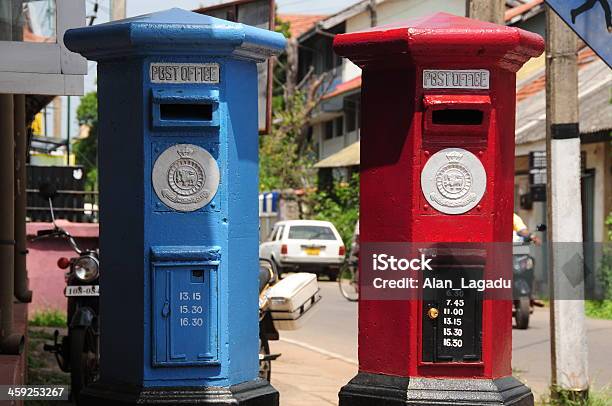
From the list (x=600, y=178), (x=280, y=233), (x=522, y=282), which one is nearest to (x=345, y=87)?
(x=280, y=233)

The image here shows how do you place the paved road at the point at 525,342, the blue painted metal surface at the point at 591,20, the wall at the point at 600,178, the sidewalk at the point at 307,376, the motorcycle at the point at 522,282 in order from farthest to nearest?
1. the wall at the point at 600,178
2. the motorcycle at the point at 522,282
3. the paved road at the point at 525,342
4. the sidewalk at the point at 307,376
5. the blue painted metal surface at the point at 591,20

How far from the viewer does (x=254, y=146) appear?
6.80 m

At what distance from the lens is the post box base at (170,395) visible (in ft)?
21.1

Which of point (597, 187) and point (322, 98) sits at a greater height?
point (322, 98)

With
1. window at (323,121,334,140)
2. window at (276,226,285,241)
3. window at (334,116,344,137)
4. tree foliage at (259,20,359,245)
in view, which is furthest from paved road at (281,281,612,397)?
window at (323,121,334,140)

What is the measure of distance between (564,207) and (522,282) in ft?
24.8

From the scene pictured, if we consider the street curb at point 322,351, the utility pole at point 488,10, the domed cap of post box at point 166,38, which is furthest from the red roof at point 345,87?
the domed cap of post box at point 166,38

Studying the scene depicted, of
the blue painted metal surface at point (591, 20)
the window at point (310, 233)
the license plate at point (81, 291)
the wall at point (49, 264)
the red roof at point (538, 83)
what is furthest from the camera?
the window at point (310, 233)

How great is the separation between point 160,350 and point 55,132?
5797cm

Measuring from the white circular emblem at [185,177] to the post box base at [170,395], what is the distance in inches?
37.2

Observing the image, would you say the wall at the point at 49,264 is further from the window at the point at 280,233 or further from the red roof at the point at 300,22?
the red roof at the point at 300,22

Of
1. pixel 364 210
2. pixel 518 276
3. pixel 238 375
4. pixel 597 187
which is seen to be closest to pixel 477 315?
pixel 364 210

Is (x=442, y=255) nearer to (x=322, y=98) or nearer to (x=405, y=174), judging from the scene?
(x=405, y=174)

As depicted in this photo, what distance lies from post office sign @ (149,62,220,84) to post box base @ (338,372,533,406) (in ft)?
6.14
